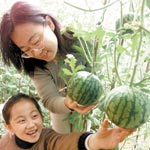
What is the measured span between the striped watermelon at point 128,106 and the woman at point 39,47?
0.96 ft

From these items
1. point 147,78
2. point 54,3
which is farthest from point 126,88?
point 54,3

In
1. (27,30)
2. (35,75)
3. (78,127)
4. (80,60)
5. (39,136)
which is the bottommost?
(39,136)

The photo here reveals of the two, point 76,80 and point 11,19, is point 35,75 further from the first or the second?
point 76,80

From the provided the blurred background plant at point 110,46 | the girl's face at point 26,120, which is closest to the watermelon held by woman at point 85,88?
the blurred background plant at point 110,46

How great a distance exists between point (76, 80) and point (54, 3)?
1745 mm

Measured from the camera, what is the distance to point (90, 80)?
1055 mm

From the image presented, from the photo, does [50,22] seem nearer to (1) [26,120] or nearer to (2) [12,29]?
(2) [12,29]

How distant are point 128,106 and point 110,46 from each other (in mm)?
229

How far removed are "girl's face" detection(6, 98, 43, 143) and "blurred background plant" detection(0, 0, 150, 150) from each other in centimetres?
26

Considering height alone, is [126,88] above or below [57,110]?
above

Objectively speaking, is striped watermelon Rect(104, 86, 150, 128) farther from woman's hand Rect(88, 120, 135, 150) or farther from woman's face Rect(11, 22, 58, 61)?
woman's face Rect(11, 22, 58, 61)

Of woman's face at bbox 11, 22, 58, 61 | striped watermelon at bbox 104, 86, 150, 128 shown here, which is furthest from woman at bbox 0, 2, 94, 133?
striped watermelon at bbox 104, 86, 150, 128

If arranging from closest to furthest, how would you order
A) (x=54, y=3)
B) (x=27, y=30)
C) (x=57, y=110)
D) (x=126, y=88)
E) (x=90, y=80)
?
(x=126, y=88)
(x=90, y=80)
(x=27, y=30)
(x=57, y=110)
(x=54, y=3)

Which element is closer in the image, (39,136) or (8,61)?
(8,61)
